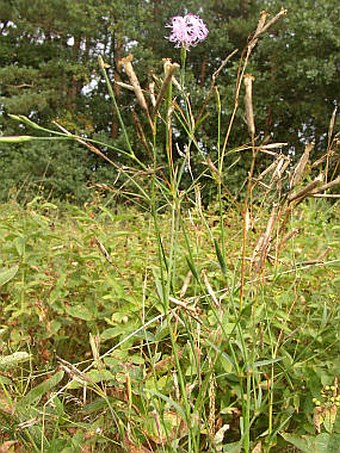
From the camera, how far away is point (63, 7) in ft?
32.6

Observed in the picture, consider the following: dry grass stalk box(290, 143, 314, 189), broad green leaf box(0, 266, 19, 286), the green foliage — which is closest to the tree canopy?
the green foliage

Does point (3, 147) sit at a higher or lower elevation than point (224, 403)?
lower

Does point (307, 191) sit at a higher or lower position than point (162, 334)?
higher

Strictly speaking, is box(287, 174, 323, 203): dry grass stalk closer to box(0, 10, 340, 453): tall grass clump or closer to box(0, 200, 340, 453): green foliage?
box(0, 10, 340, 453): tall grass clump

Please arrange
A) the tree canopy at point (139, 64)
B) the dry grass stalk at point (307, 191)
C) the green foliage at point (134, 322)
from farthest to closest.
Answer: the tree canopy at point (139, 64), the green foliage at point (134, 322), the dry grass stalk at point (307, 191)

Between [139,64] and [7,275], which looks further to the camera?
[139,64]

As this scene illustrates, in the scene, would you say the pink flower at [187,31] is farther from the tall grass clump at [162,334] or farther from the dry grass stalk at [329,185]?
the dry grass stalk at [329,185]

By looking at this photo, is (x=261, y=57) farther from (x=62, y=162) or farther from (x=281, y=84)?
(x=62, y=162)

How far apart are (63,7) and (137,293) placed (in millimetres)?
9884

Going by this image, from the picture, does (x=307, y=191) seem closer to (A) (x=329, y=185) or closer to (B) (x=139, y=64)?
(A) (x=329, y=185)

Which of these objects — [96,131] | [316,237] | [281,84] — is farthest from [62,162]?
[316,237]

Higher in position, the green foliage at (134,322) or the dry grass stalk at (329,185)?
the dry grass stalk at (329,185)

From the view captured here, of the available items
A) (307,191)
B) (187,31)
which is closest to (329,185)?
(307,191)

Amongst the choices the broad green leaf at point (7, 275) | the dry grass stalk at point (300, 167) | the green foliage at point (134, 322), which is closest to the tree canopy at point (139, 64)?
the green foliage at point (134, 322)
